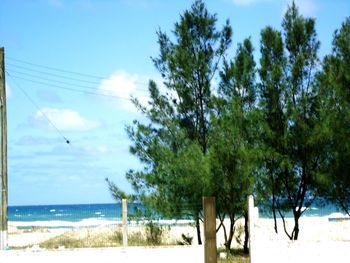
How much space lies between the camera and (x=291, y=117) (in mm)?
17500

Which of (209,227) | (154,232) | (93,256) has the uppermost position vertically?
(209,227)

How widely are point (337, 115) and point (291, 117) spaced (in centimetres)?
129

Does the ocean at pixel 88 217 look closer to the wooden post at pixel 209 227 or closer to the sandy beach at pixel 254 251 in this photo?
the sandy beach at pixel 254 251

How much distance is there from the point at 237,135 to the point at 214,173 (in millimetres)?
1195

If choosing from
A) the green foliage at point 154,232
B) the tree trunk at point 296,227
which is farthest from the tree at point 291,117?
the green foliage at point 154,232

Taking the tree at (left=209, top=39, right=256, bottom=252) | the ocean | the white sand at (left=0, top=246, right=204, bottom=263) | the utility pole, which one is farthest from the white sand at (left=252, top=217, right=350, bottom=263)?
the utility pole

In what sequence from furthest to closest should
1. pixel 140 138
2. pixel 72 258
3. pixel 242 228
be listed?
pixel 242 228 < pixel 140 138 < pixel 72 258

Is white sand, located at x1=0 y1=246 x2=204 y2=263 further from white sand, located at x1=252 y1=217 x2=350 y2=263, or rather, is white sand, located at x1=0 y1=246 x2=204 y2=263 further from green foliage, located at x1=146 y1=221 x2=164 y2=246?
green foliage, located at x1=146 y1=221 x2=164 y2=246

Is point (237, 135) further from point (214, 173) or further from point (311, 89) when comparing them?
point (311, 89)

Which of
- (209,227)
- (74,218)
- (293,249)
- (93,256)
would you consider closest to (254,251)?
(293,249)

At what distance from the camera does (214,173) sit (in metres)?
16.9

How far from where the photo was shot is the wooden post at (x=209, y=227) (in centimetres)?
838

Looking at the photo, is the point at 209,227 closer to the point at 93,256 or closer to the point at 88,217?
the point at 93,256

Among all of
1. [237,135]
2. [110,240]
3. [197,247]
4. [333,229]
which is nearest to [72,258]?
[197,247]
